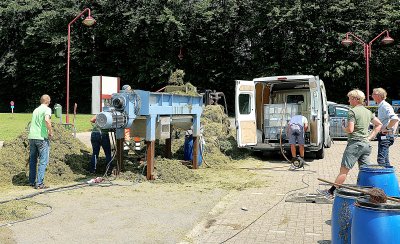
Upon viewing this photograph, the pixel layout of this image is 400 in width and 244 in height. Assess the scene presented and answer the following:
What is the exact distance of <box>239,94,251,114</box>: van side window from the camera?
1411cm

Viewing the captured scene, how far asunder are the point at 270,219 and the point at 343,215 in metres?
2.35

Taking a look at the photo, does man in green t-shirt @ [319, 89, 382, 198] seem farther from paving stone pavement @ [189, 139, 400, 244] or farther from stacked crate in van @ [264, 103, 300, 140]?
stacked crate in van @ [264, 103, 300, 140]

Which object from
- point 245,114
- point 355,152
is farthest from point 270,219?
point 245,114

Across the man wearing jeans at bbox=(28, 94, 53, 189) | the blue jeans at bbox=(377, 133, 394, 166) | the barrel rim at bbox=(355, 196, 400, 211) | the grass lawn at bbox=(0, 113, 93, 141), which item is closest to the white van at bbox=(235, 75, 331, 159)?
the blue jeans at bbox=(377, 133, 394, 166)

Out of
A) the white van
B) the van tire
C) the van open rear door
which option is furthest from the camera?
the van tire

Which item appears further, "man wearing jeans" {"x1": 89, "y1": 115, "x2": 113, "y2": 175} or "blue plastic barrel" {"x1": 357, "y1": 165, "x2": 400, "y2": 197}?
"man wearing jeans" {"x1": 89, "y1": 115, "x2": 113, "y2": 175}

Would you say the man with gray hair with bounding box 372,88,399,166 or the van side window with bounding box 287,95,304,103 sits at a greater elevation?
the van side window with bounding box 287,95,304,103

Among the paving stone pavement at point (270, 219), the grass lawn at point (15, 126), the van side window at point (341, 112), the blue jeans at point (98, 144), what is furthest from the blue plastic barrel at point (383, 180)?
the van side window at point (341, 112)

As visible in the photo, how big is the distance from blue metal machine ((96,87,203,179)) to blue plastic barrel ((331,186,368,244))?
562 cm

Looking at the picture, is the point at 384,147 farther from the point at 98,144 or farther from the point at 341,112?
the point at 341,112

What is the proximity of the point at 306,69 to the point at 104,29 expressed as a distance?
20863mm

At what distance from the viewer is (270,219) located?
22.3 feet

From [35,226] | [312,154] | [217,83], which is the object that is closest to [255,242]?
[35,226]

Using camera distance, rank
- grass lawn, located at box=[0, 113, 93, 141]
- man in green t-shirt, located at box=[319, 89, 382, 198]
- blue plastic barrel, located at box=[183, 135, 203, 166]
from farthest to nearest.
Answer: grass lawn, located at box=[0, 113, 93, 141], blue plastic barrel, located at box=[183, 135, 203, 166], man in green t-shirt, located at box=[319, 89, 382, 198]
